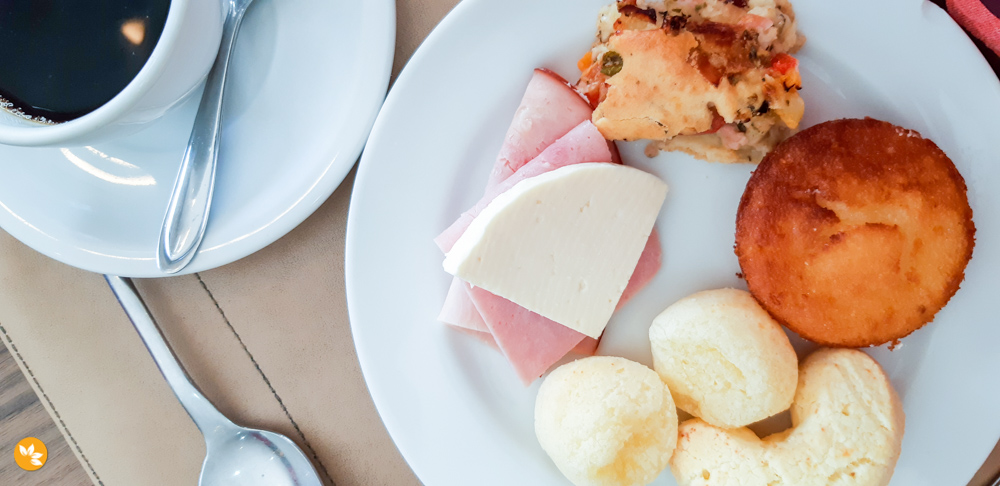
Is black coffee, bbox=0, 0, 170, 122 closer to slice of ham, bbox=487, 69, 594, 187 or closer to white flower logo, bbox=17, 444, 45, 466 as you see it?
slice of ham, bbox=487, 69, 594, 187

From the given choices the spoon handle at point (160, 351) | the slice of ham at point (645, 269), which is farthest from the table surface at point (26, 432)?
the slice of ham at point (645, 269)

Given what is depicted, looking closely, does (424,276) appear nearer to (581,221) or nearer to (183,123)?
(581,221)

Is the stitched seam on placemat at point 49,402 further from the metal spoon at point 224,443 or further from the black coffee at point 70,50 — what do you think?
the black coffee at point 70,50

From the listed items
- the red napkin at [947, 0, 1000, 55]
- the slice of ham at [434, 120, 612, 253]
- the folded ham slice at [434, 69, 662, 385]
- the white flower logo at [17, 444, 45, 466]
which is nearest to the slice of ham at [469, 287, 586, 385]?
the folded ham slice at [434, 69, 662, 385]

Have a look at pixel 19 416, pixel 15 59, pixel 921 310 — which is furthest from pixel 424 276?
pixel 19 416

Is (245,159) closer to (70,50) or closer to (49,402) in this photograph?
(70,50)

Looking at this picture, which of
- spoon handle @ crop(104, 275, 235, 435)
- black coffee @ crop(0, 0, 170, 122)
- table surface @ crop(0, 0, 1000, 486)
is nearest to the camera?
black coffee @ crop(0, 0, 170, 122)

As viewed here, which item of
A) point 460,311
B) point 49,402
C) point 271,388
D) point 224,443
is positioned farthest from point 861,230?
point 49,402
